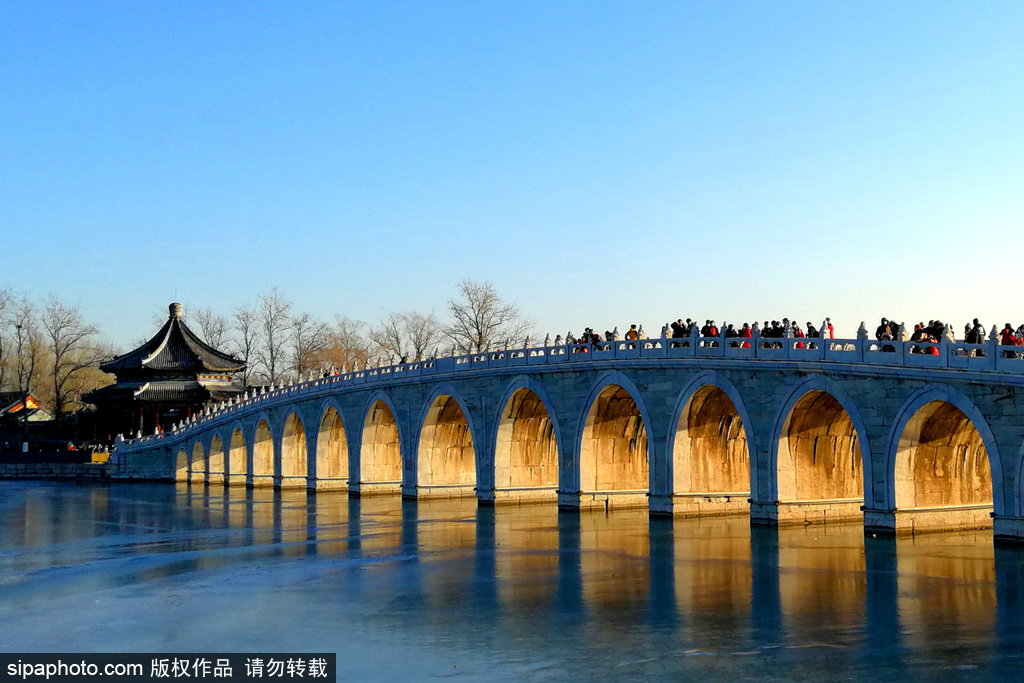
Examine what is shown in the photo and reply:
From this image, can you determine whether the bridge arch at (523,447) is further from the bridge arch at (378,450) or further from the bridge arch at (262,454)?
the bridge arch at (262,454)

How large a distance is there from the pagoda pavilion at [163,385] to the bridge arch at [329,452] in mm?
24713

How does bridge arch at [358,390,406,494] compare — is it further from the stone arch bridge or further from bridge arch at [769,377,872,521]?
bridge arch at [769,377,872,521]

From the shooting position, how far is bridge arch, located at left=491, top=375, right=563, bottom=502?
36250 millimetres

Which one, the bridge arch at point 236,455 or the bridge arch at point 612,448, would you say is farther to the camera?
the bridge arch at point 236,455

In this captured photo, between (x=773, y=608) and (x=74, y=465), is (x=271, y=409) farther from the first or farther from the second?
(x=773, y=608)

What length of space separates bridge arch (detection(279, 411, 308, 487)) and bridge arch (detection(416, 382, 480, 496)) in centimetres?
1163

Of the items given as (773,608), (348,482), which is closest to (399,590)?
(773,608)

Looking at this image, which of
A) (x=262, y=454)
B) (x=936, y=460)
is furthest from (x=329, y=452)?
(x=936, y=460)

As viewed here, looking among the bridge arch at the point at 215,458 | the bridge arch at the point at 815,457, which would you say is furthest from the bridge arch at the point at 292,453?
the bridge arch at the point at 815,457

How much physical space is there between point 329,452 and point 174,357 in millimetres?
28120

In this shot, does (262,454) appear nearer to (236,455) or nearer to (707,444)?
(236,455)

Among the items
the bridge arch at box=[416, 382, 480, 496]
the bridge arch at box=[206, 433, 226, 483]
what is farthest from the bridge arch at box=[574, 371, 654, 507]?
the bridge arch at box=[206, 433, 226, 483]

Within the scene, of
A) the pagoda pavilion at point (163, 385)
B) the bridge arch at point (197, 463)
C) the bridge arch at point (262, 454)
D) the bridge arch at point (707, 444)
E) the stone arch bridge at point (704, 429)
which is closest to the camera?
the stone arch bridge at point (704, 429)

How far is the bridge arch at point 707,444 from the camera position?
97.3 feet
